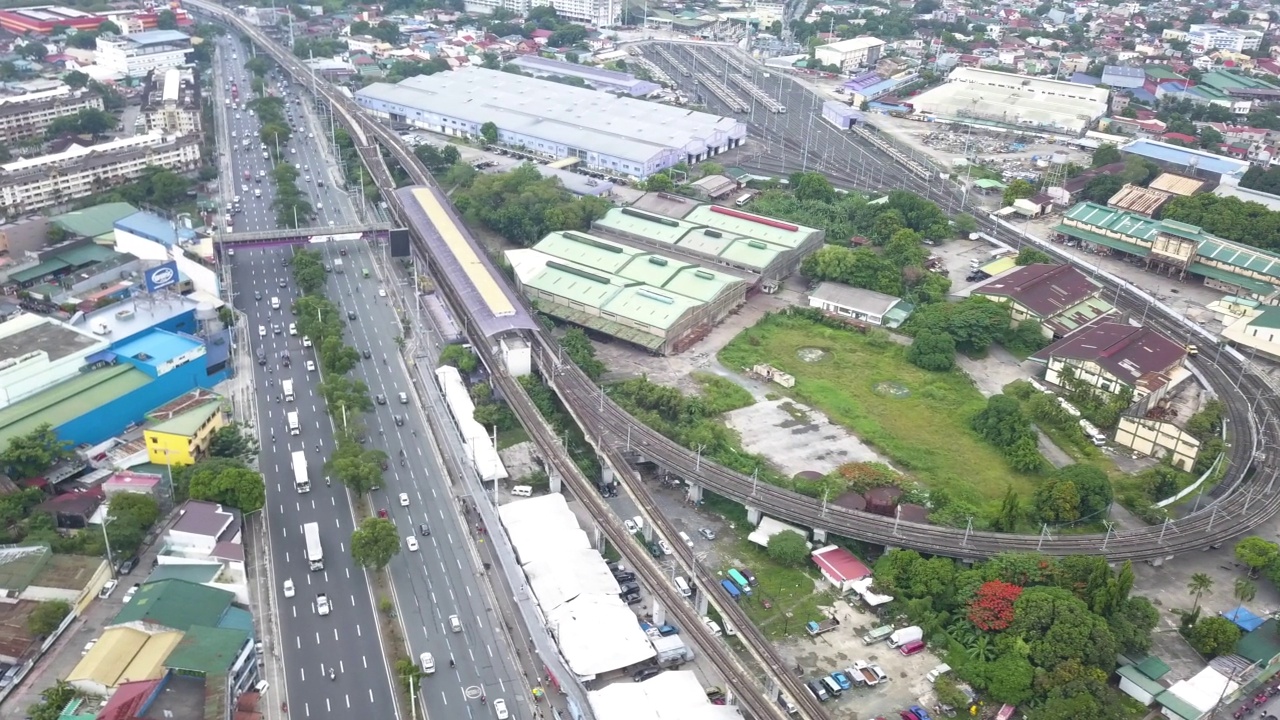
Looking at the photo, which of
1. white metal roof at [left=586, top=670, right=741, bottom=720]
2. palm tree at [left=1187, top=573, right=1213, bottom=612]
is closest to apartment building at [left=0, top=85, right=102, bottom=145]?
white metal roof at [left=586, top=670, right=741, bottom=720]

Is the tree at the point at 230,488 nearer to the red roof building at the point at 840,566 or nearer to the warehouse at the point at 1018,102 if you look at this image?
the red roof building at the point at 840,566

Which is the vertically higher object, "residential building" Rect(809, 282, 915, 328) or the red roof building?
"residential building" Rect(809, 282, 915, 328)

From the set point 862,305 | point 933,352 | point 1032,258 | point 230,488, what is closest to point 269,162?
point 230,488

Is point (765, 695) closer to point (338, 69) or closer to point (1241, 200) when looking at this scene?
point (1241, 200)

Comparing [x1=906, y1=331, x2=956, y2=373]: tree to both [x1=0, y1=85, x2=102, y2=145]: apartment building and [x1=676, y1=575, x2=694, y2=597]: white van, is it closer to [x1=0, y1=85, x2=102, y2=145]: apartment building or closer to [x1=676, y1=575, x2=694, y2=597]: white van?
[x1=676, y1=575, x2=694, y2=597]: white van

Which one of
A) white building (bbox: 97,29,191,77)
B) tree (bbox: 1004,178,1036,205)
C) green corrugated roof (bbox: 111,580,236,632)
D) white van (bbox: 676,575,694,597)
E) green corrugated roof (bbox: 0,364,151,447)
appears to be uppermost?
white building (bbox: 97,29,191,77)

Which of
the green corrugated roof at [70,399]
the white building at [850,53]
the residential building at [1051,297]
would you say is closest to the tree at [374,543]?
the green corrugated roof at [70,399]

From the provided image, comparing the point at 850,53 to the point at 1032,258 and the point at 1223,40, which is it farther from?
the point at 1032,258
